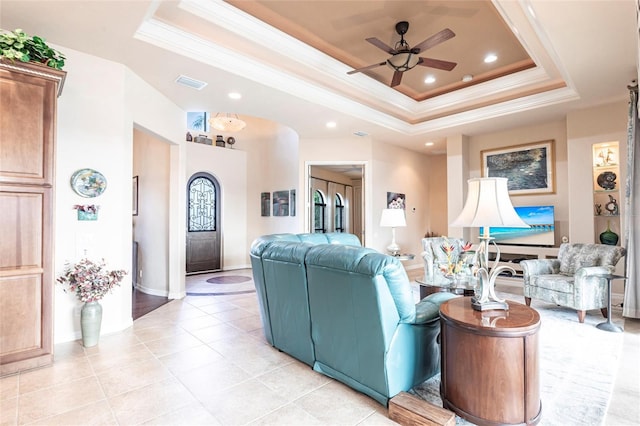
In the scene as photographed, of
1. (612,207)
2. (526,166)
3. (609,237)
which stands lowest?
(609,237)

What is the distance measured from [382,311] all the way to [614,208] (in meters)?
5.24

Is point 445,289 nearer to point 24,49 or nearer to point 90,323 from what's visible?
point 90,323

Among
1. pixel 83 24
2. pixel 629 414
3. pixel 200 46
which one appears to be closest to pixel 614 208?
pixel 629 414

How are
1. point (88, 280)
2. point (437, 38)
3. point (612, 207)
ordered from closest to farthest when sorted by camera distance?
point (88, 280) → point (437, 38) → point (612, 207)

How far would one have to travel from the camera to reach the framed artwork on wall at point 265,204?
8.32 meters

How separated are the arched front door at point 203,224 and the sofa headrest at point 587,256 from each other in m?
7.01

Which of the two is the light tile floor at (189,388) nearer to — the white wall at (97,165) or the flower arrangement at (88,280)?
the white wall at (97,165)

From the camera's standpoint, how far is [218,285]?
20.7ft

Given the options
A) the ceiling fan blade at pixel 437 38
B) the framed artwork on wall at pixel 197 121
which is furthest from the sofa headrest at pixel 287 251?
the framed artwork on wall at pixel 197 121

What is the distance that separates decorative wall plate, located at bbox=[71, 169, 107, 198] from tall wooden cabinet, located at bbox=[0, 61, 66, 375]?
62 cm

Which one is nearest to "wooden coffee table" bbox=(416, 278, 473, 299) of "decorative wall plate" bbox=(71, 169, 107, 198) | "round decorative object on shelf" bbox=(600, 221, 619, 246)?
"round decorative object on shelf" bbox=(600, 221, 619, 246)

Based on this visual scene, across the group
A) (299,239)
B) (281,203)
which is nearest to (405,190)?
(281,203)

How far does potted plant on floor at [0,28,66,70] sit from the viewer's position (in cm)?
255

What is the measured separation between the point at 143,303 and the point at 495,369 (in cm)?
472
